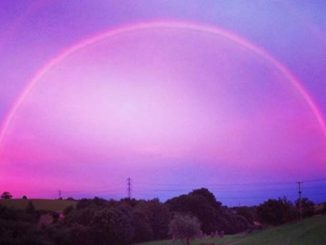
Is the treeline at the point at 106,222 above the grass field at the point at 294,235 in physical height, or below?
above

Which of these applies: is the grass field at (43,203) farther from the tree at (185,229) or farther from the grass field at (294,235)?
the grass field at (294,235)

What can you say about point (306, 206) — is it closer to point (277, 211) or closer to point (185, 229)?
point (277, 211)

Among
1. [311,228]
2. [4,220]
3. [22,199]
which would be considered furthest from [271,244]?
[22,199]

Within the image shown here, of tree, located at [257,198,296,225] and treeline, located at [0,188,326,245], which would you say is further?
tree, located at [257,198,296,225]

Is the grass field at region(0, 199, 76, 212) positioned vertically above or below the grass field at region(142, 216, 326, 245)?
Result: above

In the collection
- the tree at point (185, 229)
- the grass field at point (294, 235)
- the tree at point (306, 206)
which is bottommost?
the grass field at point (294, 235)

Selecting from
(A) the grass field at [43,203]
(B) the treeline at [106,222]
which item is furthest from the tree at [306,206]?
(A) the grass field at [43,203]

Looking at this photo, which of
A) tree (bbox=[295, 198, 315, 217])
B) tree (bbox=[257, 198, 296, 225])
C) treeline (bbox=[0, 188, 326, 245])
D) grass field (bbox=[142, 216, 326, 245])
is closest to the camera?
grass field (bbox=[142, 216, 326, 245])

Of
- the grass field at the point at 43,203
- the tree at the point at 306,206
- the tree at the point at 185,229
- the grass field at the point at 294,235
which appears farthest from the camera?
the grass field at the point at 43,203

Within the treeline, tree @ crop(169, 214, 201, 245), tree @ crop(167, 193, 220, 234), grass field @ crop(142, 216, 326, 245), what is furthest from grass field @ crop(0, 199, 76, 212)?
grass field @ crop(142, 216, 326, 245)

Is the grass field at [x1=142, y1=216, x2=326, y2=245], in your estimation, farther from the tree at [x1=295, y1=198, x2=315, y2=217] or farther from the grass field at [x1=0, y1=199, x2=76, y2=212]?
the grass field at [x1=0, y1=199, x2=76, y2=212]

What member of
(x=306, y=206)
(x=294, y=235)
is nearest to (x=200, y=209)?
(x=306, y=206)

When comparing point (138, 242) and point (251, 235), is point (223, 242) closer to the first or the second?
point (251, 235)

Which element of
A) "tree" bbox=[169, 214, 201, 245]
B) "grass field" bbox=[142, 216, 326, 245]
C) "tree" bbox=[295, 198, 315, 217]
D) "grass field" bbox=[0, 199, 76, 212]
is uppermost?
"grass field" bbox=[0, 199, 76, 212]
